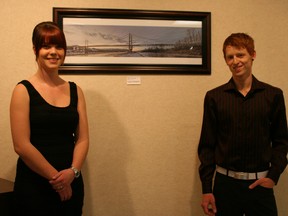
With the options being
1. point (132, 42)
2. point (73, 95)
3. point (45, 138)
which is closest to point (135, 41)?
point (132, 42)

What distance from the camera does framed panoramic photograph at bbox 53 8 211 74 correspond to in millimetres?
1731

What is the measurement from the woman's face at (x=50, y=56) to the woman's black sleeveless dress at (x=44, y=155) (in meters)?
0.13

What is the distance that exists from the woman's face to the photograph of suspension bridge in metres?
0.52

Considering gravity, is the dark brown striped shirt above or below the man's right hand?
above

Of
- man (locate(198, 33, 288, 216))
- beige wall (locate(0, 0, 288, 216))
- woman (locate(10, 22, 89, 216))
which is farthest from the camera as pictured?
beige wall (locate(0, 0, 288, 216))

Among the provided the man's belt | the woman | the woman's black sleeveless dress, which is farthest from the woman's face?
the man's belt

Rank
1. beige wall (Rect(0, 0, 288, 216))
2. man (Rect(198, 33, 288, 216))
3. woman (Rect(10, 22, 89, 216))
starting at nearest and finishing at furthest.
→ woman (Rect(10, 22, 89, 216)) → man (Rect(198, 33, 288, 216)) → beige wall (Rect(0, 0, 288, 216))

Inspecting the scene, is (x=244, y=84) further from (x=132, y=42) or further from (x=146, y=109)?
(x=132, y=42)

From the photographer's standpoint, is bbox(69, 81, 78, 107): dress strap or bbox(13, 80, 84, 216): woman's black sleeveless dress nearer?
bbox(13, 80, 84, 216): woman's black sleeveless dress

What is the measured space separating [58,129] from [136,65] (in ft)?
2.64

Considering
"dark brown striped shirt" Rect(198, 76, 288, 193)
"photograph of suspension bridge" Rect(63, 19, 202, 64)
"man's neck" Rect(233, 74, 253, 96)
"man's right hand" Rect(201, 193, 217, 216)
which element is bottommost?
"man's right hand" Rect(201, 193, 217, 216)

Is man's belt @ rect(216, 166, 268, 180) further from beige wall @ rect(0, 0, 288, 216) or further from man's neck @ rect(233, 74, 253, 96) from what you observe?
beige wall @ rect(0, 0, 288, 216)

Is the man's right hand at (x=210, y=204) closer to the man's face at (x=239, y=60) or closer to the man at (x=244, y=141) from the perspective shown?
the man at (x=244, y=141)

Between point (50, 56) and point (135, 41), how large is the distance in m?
0.75
